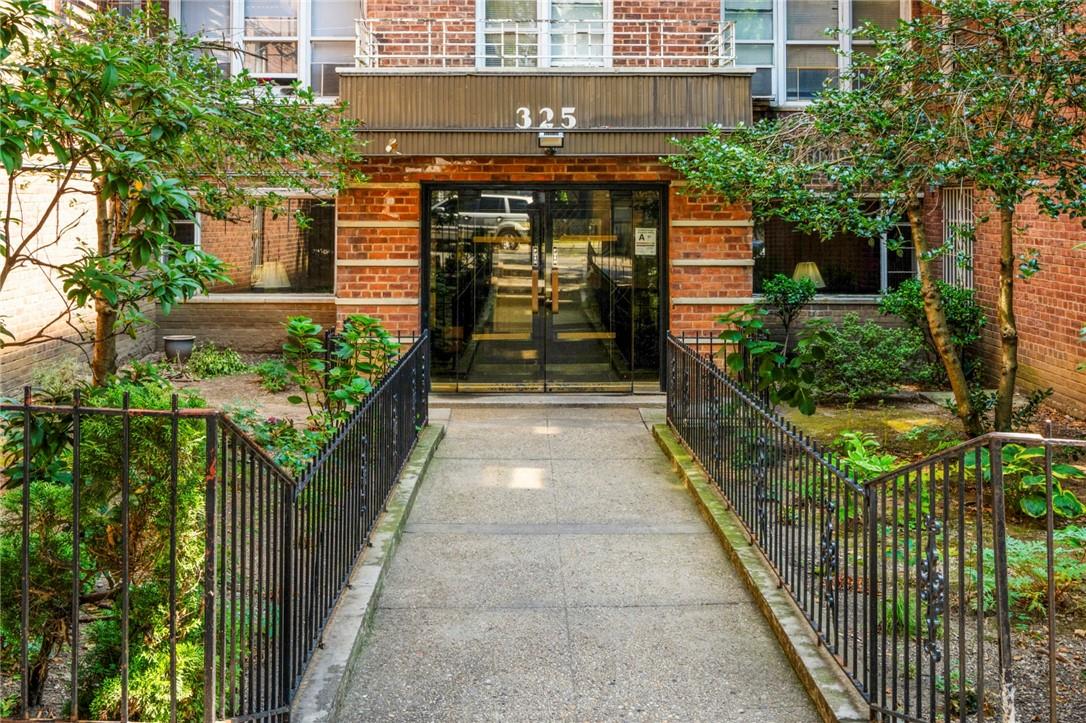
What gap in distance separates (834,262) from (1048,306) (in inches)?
132

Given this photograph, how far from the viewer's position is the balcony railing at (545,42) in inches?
532

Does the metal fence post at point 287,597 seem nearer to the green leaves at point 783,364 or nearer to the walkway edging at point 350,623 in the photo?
the walkway edging at point 350,623

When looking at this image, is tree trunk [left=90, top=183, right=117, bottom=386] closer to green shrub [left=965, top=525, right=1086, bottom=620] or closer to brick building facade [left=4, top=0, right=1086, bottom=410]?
brick building facade [left=4, top=0, right=1086, bottom=410]

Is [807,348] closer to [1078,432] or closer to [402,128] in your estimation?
[1078,432]

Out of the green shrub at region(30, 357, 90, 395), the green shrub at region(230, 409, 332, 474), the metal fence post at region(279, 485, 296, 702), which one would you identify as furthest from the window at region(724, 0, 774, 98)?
→ the metal fence post at region(279, 485, 296, 702)

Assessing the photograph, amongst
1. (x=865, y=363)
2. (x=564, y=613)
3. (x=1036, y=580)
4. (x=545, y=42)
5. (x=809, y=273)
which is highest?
(x=545, y=42)

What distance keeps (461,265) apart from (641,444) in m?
3.95

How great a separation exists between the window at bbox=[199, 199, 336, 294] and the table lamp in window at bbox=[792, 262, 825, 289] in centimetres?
645

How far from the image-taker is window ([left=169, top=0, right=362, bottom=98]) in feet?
49.0

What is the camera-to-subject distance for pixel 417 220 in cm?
1357

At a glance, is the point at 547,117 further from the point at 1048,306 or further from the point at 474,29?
the point at 1048,306

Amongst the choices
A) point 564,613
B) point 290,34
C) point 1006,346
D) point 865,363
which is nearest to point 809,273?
point 865,363

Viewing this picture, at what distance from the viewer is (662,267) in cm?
1397

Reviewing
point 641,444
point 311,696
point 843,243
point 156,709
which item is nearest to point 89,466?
point 156,709
